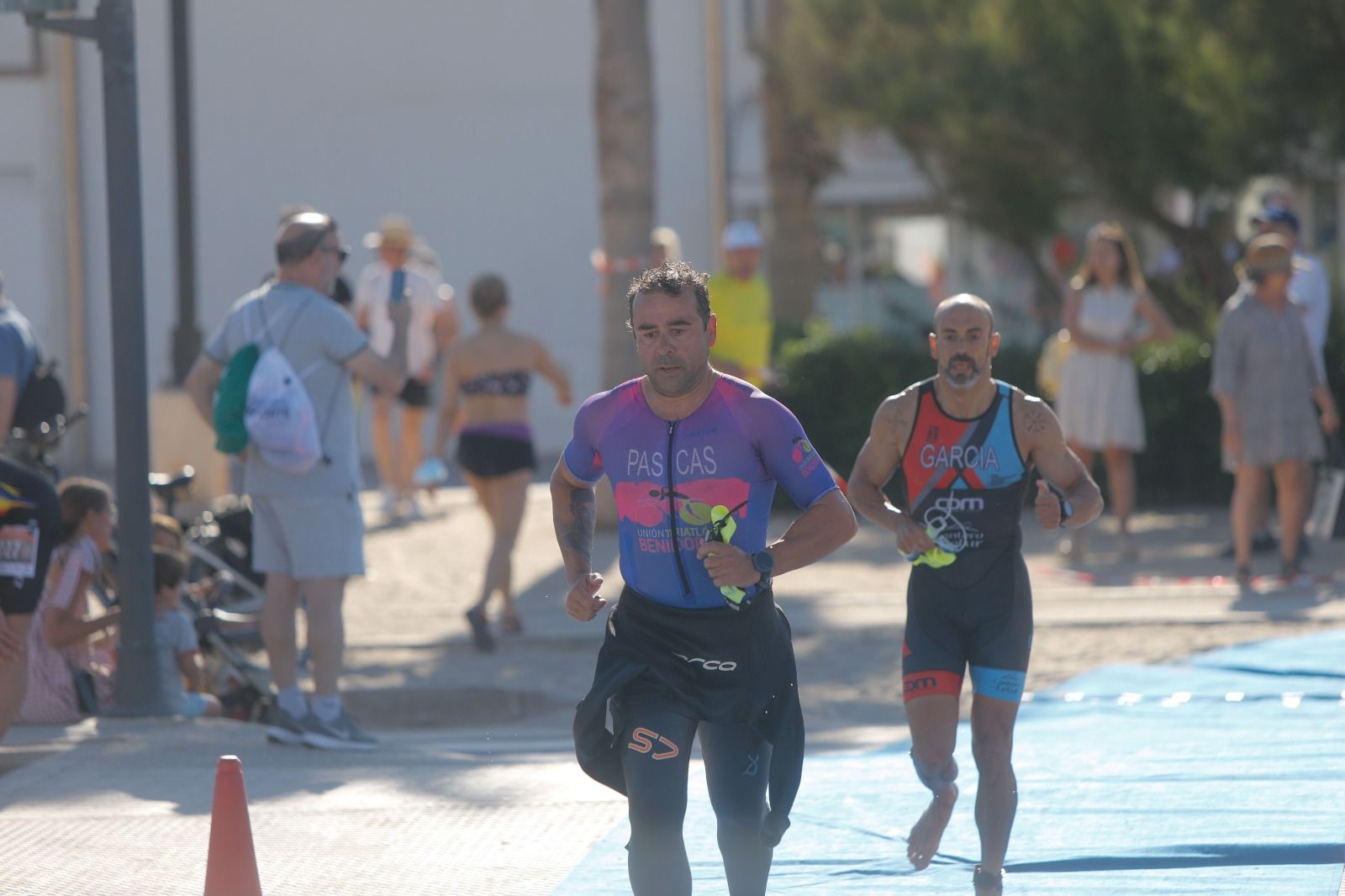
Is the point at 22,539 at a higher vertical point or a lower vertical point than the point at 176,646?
higher

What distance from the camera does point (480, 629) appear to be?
9.24m

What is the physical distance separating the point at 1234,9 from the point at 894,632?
17.7ft

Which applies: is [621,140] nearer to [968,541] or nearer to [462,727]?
[462,727]

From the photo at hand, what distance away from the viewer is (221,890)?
4539 mm

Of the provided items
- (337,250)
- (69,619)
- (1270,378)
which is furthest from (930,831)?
(1270,378)

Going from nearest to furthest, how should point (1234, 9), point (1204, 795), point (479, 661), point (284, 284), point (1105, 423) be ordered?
point (1204, 795), point (284, 284), point (479, 661), point (1105, 423), point (1234, 9)

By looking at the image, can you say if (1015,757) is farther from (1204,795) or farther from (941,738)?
(941,738)

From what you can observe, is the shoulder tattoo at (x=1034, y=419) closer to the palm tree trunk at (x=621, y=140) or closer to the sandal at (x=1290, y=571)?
the sandal at (x=1290, y=571)

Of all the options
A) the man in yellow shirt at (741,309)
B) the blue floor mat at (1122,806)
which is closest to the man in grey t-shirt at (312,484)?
the blue floor mat at (1122,806)

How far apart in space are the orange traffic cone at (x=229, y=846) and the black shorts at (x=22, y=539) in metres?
1.88

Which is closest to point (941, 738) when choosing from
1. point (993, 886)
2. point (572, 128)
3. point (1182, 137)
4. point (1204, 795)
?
point (993, 886)

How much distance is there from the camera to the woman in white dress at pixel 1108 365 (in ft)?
35.5

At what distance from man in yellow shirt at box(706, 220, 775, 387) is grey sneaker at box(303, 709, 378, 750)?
4.24m

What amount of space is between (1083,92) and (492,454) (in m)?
7.26
